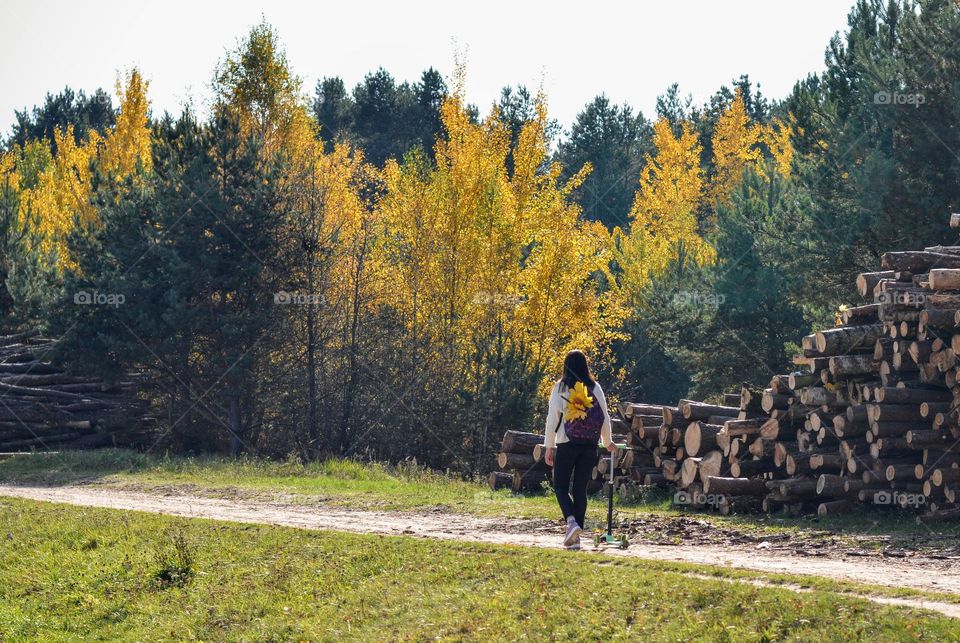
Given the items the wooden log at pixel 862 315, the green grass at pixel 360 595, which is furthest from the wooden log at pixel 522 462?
the green grass at pixel 360 595

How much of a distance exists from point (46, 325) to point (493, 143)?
12865mm

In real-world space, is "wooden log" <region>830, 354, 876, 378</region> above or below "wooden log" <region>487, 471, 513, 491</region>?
above

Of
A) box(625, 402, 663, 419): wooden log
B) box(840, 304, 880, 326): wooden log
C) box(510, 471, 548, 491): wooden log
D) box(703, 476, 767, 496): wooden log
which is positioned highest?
box(840, 304, 880, 326): wooden log

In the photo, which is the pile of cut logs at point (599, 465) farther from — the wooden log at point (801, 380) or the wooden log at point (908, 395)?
the wooden log at point (908, 395)

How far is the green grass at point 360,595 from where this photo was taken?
28.8 feet

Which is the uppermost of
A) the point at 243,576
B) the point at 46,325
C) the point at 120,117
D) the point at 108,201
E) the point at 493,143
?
the point at 120,117

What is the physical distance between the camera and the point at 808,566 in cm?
1117

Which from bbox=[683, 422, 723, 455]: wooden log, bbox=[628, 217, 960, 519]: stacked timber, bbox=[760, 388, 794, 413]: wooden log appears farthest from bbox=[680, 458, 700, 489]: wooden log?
bbox=[760, 388, 794, 413]: wooden log

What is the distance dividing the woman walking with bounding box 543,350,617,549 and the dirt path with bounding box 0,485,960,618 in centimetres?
54

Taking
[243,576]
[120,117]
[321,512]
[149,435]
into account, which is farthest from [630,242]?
[243,576]

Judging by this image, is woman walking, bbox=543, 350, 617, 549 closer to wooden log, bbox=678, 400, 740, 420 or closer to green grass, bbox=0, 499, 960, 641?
green grass, bbox=0, 499, 960, 641

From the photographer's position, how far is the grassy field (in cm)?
1524

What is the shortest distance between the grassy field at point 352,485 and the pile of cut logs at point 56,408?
2.29 meters

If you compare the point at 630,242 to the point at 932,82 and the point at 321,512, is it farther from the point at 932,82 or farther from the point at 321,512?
the point at 321,512
